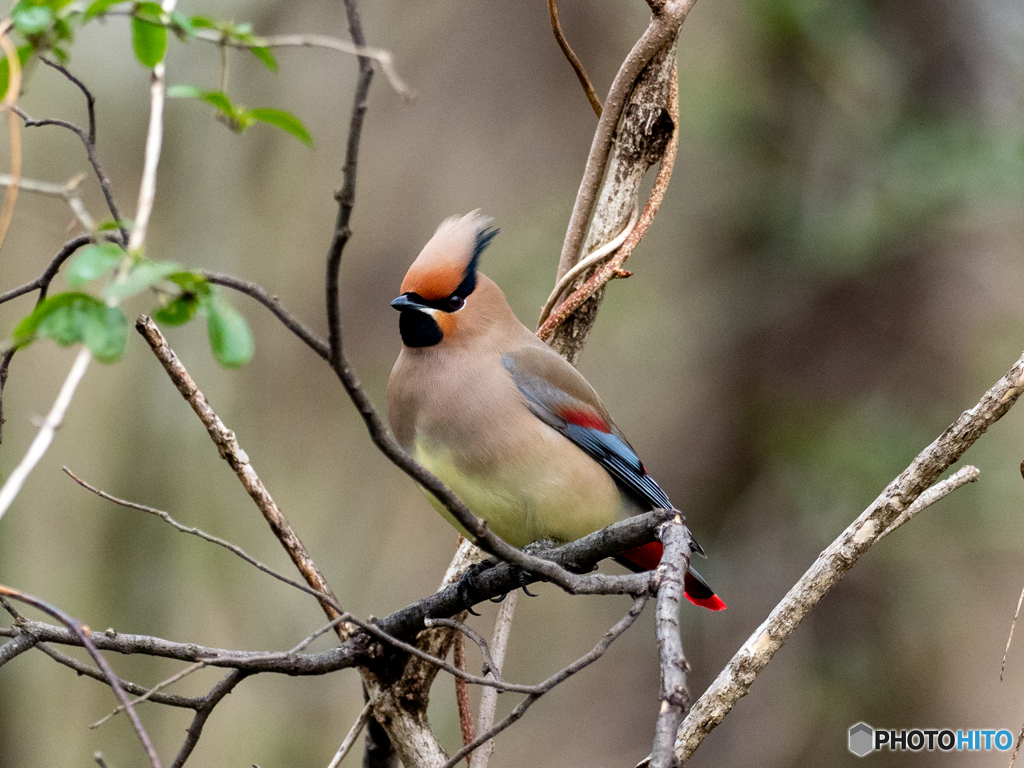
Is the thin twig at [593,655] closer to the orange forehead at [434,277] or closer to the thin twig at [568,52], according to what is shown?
the orange forehead at [434,277]

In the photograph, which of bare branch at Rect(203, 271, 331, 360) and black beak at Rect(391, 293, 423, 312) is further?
black beak at Rect(391, 293, 423, 312)

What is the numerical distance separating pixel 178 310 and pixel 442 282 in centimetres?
163

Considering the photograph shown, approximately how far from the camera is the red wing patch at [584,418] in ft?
9.96

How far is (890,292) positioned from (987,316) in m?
0.50

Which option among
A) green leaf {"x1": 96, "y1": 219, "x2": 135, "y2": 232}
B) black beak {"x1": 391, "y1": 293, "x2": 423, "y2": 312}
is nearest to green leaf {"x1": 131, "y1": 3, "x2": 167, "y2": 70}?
green leaf {"x1": 96, "y1": 219, "x2": 135, "y2": 232}

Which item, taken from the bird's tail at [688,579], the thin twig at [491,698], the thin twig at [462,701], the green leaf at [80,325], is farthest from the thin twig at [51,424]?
the bird's tail at [688,579]

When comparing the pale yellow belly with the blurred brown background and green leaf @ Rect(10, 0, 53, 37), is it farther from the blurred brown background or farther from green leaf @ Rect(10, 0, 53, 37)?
the blurred brown background

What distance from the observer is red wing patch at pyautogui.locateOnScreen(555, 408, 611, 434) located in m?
3.04

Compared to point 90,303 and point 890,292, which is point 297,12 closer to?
point 890,292

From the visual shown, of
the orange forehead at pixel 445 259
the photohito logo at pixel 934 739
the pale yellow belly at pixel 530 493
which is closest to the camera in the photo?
the pale yellow belly at pixel 530 493

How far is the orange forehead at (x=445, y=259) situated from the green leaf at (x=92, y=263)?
5.55ft

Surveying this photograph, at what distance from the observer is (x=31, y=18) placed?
1341 millimetres

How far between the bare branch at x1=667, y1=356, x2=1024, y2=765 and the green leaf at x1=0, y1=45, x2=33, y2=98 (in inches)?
56.3

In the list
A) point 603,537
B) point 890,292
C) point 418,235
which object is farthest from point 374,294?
point 603,537
